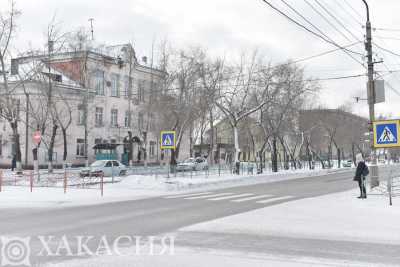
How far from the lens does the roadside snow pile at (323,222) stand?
10.2 metres

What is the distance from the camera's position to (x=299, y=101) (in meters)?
45.6

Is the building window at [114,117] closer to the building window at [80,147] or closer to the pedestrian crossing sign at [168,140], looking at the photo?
the building window at [80,147]

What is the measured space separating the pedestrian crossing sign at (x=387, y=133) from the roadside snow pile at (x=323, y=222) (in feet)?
6.97

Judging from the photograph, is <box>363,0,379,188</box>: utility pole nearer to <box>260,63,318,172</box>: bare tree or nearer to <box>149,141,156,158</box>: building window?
<box>260,63,318,172</box>: bare tree

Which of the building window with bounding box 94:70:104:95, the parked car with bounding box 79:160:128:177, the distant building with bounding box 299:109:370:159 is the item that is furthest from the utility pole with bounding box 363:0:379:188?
the building window with bounding box 94:70:104:95

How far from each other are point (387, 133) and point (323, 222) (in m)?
6.09

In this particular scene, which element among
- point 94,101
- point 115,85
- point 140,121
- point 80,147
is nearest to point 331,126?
point 140,121

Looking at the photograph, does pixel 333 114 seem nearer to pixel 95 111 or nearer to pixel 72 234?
pixel 95 111

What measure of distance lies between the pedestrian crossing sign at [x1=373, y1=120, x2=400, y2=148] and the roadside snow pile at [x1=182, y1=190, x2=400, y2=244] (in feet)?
6.97

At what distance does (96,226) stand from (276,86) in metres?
30.2

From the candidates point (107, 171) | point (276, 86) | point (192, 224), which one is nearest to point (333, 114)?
point (276, 86)

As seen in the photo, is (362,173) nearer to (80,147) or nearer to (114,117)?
(80,147)

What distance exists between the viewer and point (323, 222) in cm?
1191

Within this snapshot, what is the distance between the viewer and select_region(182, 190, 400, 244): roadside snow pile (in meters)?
10.2
